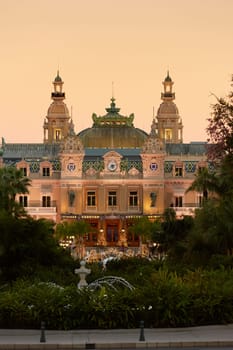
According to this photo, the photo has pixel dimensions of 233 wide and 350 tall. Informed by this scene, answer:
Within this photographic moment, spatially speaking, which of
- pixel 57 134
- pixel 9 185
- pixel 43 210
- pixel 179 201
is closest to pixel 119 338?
pixel 9 185

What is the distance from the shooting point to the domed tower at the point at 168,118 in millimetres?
151000

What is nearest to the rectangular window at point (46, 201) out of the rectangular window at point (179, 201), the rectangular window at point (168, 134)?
the rectangular window at point (179, 201)

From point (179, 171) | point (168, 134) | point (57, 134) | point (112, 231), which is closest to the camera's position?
point (112, 231)

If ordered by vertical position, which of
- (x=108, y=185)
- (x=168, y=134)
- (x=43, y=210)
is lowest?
(x=43, y=210)

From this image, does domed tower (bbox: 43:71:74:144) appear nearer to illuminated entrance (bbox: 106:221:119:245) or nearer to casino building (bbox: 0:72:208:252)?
casino building (bbox: 0:72:208:252)

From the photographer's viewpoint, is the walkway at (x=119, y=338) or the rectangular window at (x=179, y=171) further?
the rectangular window at (x=179, y=171)

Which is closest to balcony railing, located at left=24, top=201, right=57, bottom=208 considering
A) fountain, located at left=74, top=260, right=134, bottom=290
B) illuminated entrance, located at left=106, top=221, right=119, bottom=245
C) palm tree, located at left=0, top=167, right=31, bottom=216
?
illuminated entrance, located at left=106, top=221, right=119, bottom=245

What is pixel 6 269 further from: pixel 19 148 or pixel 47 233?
pixel 19 148

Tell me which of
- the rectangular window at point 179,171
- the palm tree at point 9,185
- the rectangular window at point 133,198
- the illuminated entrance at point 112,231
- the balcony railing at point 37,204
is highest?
the rectangular window at point 179,171

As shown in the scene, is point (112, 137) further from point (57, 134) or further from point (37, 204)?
point (37, 204)

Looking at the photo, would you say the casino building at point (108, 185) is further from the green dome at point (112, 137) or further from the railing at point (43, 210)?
the green dome at point (112, 137)

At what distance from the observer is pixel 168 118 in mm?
151875

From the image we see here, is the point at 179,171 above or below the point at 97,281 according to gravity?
above

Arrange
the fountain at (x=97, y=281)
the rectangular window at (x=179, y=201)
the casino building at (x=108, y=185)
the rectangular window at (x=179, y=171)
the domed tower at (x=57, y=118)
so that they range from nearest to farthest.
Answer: the fountain at (x=97, y=281) → the casino building at (x=108, y=185) → the rectangular window at (x=179, y=201) → the rectangular window at (x=179, y=171) → the domed tower at (x=57, y=118)
